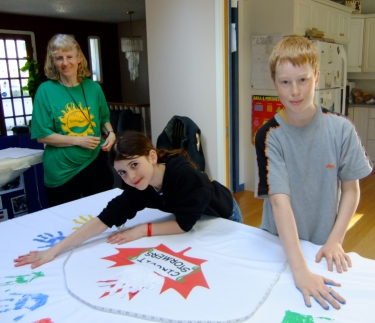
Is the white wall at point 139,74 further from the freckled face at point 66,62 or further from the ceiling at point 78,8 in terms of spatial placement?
the freckled face at point 66,62

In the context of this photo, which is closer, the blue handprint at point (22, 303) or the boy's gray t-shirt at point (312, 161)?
the blue handprint at point (22, 303)

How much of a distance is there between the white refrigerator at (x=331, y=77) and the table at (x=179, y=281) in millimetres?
2912

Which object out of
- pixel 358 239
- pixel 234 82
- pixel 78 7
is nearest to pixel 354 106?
pixel 234 82

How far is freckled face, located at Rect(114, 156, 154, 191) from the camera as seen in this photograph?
4.28 ft

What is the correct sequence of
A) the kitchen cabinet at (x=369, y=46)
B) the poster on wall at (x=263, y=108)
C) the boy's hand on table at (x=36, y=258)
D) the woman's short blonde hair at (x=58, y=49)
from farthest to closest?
1. the kitchen cabinet at (x=369, y=46)
2. the poster on wall at (x=263, y=108)
3. the woman's short blonde hair at (x=58, y=49)
4. the boy's hand on table at (x=36, y=258)

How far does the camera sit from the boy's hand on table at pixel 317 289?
93 centimetres

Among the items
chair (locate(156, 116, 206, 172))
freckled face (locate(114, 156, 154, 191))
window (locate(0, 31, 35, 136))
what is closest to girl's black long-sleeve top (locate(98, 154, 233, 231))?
freckled face (locate(114, 156, 154, 191))

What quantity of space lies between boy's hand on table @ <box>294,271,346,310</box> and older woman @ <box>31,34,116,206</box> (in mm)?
1316

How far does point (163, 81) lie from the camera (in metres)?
3.49

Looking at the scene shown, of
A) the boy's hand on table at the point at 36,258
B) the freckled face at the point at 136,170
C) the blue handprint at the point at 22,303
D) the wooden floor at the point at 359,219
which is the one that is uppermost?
the freckled face at the point at 136,170

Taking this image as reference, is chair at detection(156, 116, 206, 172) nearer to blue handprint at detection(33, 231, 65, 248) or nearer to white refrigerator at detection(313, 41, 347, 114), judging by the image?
white refrigerator at detection(313, 41, 347, 114)

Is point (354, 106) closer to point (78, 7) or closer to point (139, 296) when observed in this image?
point (78, 7)

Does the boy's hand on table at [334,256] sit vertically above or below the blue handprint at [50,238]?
above

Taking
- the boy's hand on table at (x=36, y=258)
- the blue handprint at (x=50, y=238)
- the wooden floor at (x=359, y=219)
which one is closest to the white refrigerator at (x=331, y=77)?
the wooden floor at (x=359, y=219)
